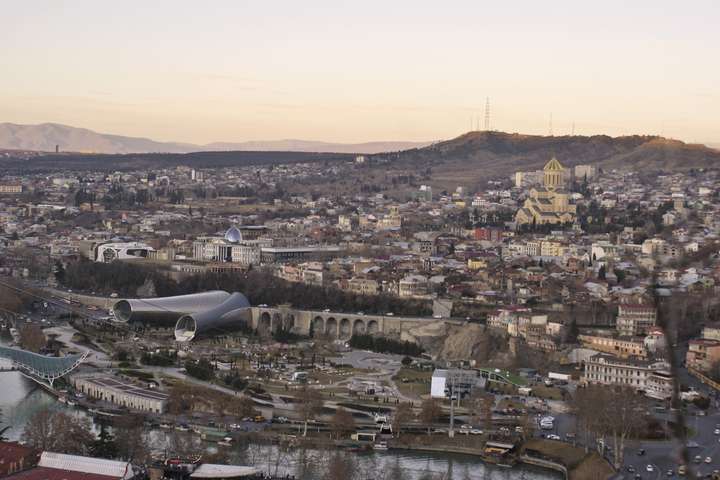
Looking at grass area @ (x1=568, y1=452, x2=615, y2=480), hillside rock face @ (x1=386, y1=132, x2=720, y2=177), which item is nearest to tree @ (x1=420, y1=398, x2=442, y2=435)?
grass area @ (x1=568, y1=452, x2=615, y2=480)

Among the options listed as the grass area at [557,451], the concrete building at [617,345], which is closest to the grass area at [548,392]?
the concrete building at [617,345]

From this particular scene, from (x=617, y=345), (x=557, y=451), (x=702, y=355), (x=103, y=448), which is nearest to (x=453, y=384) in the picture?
(x=557, y=451)

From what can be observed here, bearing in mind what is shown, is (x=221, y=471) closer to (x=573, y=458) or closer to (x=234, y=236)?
(x=573, y=458)

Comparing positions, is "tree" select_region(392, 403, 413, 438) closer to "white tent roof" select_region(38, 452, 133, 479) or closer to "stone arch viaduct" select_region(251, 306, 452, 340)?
"white tent roof" select_region(38, 452, 133, 479)

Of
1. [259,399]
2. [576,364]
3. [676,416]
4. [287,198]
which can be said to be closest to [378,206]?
[287,198]

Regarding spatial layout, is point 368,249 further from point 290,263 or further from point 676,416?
point 676,416

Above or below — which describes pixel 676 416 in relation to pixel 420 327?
above

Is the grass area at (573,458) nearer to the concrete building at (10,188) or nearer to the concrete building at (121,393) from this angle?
Result: the concrete building at (121,393)
